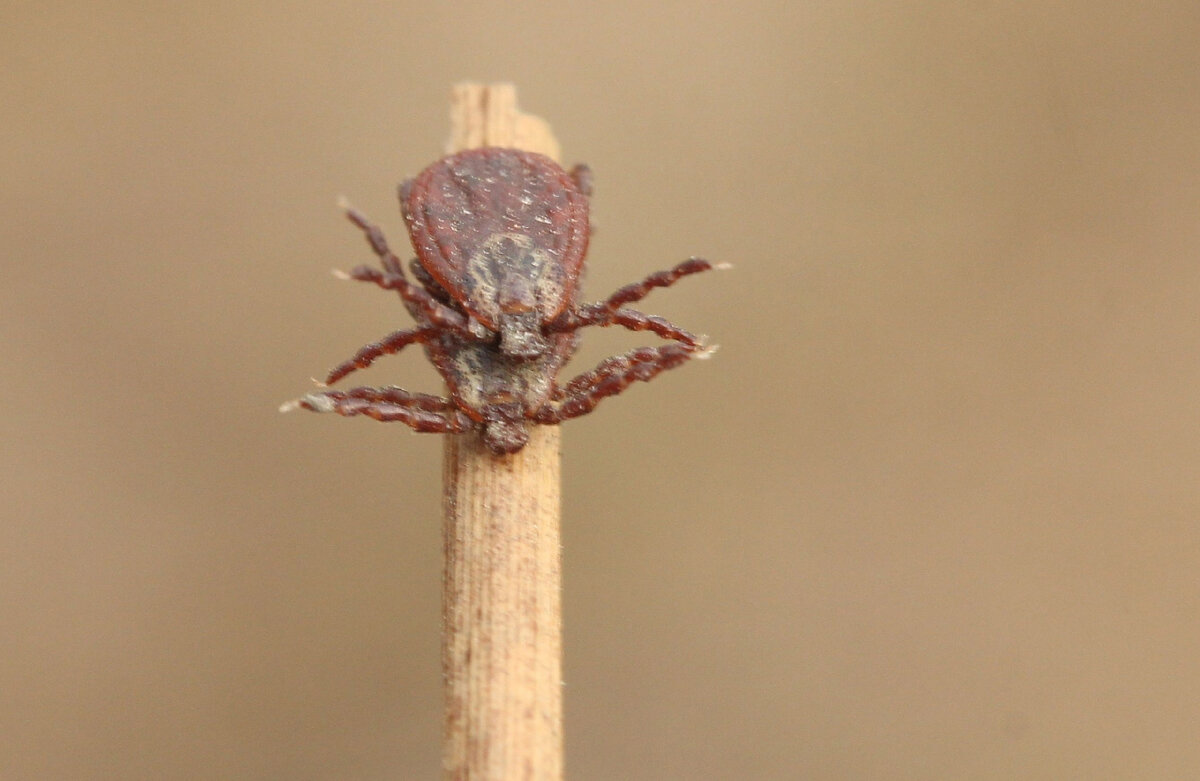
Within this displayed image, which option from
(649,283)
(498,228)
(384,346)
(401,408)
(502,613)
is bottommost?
(502,613)

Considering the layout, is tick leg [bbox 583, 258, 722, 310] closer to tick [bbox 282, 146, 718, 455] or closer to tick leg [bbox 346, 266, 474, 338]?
tick [bbox 282, 146, 718, 455]

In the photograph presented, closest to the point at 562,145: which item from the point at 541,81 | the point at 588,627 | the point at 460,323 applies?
the point at 541,81

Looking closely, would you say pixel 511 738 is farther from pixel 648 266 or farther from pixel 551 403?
pixel 648 266

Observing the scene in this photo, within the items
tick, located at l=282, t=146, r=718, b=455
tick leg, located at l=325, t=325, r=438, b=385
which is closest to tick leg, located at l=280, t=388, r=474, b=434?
tick, located at l=282, t=146, r=718, b=455

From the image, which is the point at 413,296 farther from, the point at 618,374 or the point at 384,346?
the point at 618,374

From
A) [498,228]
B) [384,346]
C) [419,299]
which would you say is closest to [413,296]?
[419,299]

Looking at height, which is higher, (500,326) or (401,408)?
(500,326)

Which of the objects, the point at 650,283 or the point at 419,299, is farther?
the point at 650,283
